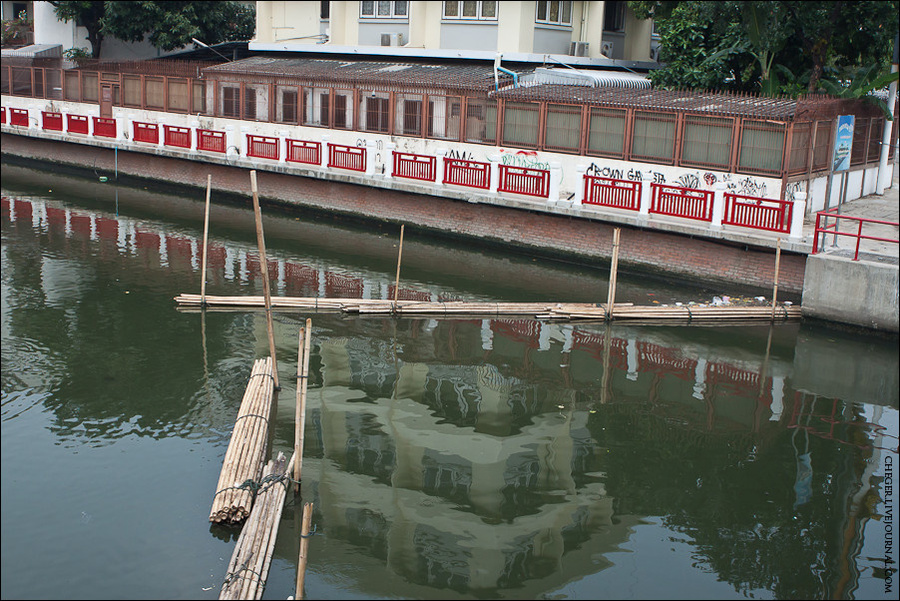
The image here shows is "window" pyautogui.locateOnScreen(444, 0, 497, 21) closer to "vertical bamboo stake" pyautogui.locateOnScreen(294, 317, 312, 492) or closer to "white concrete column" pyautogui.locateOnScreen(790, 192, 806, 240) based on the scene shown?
"white concrete column" pyautogui.locateOnScreen(790, 192, 806, 240)

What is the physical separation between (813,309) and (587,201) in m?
6.54

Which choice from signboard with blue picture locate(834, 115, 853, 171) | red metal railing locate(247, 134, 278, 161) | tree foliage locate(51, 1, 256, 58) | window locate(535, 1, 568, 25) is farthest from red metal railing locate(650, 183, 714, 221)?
tree foliage locate(51, 1, 256, 58)

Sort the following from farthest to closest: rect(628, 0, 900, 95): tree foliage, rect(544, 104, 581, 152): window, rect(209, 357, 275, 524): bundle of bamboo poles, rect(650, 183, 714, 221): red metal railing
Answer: rect(544, 104, 581, 152): window, rect(628, 0, 900, 95): tree foliage, rect(650, 183, 714, 221): red metal railing, rect(209, 357, 275, 524): bundle of bamboo poles

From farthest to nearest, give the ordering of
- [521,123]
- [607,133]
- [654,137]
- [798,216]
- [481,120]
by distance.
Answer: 1. [481,120]
2. [521,123]
3. [607,133]
4. [654,137]
5. [798,216]

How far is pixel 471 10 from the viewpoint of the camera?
31406 mm

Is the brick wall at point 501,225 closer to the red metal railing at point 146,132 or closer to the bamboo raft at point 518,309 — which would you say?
the red metal railing at point 146,132

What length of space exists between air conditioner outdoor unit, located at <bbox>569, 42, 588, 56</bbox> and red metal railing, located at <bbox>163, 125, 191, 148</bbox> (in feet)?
44.3

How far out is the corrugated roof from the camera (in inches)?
1131

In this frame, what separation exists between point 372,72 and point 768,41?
13.0m

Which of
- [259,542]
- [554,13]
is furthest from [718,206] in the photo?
[259,542]

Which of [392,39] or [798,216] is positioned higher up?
[392,39]

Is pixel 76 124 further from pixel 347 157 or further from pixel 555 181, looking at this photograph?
pixel 555 181

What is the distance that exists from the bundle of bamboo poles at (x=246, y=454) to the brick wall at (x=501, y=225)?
36.5 feet

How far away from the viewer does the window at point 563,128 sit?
25.6m
